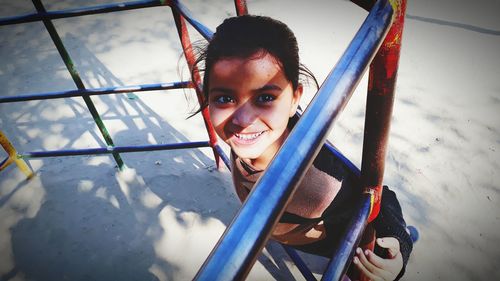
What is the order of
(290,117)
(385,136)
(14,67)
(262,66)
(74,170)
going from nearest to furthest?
1. (385,136)
2. (262,66)
3. (290,117)
4. (74,170)
5. (14,67)

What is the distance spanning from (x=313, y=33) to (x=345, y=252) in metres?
3.62

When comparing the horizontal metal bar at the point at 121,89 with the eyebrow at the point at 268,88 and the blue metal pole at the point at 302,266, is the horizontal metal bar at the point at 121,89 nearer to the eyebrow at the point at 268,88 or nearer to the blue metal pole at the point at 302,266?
the eyebrow at the point at 268,88

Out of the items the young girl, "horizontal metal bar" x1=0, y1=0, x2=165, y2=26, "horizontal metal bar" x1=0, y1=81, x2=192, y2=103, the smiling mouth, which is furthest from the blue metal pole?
"horizontal metal bar" x1=0, y1=0, x2=165, y2=26

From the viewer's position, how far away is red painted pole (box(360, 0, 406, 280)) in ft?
1.41

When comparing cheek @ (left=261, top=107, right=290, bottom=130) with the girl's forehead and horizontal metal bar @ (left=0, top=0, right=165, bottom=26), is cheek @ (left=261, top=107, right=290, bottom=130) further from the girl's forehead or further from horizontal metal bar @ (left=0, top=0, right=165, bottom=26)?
horizontal metal bar @ (left=0, top=0, right=165, bottom=26)

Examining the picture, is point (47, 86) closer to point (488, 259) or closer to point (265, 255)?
point (265, 255)

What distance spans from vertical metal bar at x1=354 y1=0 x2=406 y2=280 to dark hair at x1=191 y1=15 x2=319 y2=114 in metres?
0.42

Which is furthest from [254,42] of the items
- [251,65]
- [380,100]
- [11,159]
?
[11,159]

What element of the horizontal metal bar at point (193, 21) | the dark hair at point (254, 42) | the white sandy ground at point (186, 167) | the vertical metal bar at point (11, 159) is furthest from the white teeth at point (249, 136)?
the vertical metal bar at point (11, 159)

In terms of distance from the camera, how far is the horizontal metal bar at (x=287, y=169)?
24 centimetres

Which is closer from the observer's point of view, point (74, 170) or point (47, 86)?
point (74, 170)

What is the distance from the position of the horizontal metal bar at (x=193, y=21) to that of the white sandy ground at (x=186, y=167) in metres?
1.32

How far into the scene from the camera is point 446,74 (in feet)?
9.32

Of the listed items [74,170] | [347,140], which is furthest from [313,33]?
[74,170]
